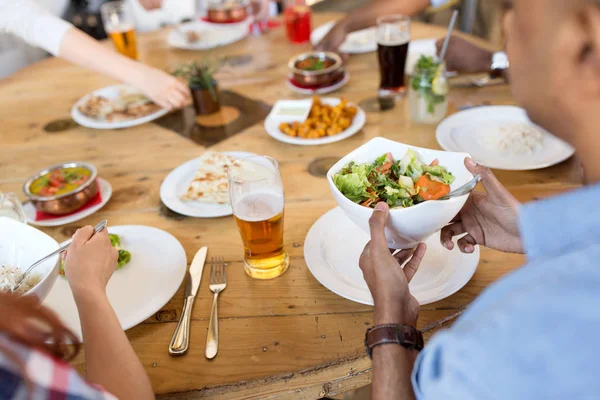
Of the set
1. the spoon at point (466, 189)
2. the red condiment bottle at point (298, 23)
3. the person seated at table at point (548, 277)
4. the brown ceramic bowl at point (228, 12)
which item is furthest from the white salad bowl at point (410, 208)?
the brown ceramic bowl at point (228, 12)

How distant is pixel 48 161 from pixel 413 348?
4.52 ft

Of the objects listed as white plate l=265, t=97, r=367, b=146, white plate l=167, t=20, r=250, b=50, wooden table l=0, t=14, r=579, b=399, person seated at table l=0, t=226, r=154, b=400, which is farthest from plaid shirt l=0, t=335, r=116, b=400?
white plate l=167, t=20, r=250, b=50

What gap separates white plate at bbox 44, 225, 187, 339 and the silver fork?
7cm

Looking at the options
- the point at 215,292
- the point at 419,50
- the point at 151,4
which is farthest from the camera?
the point at 151,4

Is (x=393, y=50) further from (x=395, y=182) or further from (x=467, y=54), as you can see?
(x=395, y=182)

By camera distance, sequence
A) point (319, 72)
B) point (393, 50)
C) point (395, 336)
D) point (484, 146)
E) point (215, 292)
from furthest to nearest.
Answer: point (319, 72) → point (393, 50) → point (484, 146) → point (215, 292) → point (395, 336)

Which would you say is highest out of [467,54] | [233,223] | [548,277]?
[548,277]

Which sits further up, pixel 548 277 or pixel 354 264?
pixel 548 277

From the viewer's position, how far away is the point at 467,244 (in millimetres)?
1146

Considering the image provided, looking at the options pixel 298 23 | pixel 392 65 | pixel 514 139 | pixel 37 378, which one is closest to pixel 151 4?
pixel 298 23

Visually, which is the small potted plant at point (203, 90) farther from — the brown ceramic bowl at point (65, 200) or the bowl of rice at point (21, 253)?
the bowl of rice at point (21, 253)

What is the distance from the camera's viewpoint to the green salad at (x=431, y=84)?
169 cm

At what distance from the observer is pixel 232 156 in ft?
5.21

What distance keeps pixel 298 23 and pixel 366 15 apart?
1.03ft
